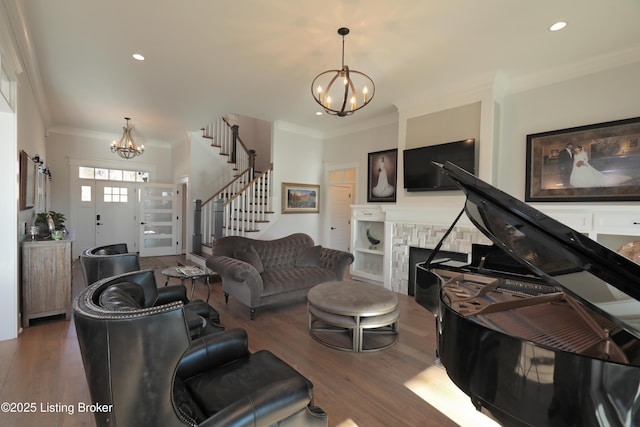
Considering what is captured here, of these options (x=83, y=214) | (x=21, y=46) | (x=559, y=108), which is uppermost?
(x=21, y=46)

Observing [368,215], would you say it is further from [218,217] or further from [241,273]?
[218,217]

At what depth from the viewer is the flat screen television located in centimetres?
392

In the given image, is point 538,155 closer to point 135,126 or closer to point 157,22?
point 157,22

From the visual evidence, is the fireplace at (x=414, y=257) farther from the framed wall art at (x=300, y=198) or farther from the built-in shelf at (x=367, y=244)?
the framed wall art at (x=300, y=198)

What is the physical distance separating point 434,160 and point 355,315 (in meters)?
2.70

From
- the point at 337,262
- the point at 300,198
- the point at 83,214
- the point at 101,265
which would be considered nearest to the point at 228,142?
the point at 300,198

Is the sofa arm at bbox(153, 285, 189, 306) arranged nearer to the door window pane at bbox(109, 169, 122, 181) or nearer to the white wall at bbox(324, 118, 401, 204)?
Result: the white wall at bbox(324, 118, 401, 204)

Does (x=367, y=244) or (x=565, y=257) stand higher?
(x=565, y=257)

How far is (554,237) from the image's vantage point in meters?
1.26

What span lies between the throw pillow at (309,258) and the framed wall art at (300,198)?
174cm

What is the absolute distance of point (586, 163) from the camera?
3.28 meters

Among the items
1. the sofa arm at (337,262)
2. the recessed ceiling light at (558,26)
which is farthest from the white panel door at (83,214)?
the recessed ceiling light at (558,26)

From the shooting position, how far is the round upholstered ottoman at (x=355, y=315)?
278 cm

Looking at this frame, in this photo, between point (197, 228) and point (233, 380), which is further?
point (197, 228)
